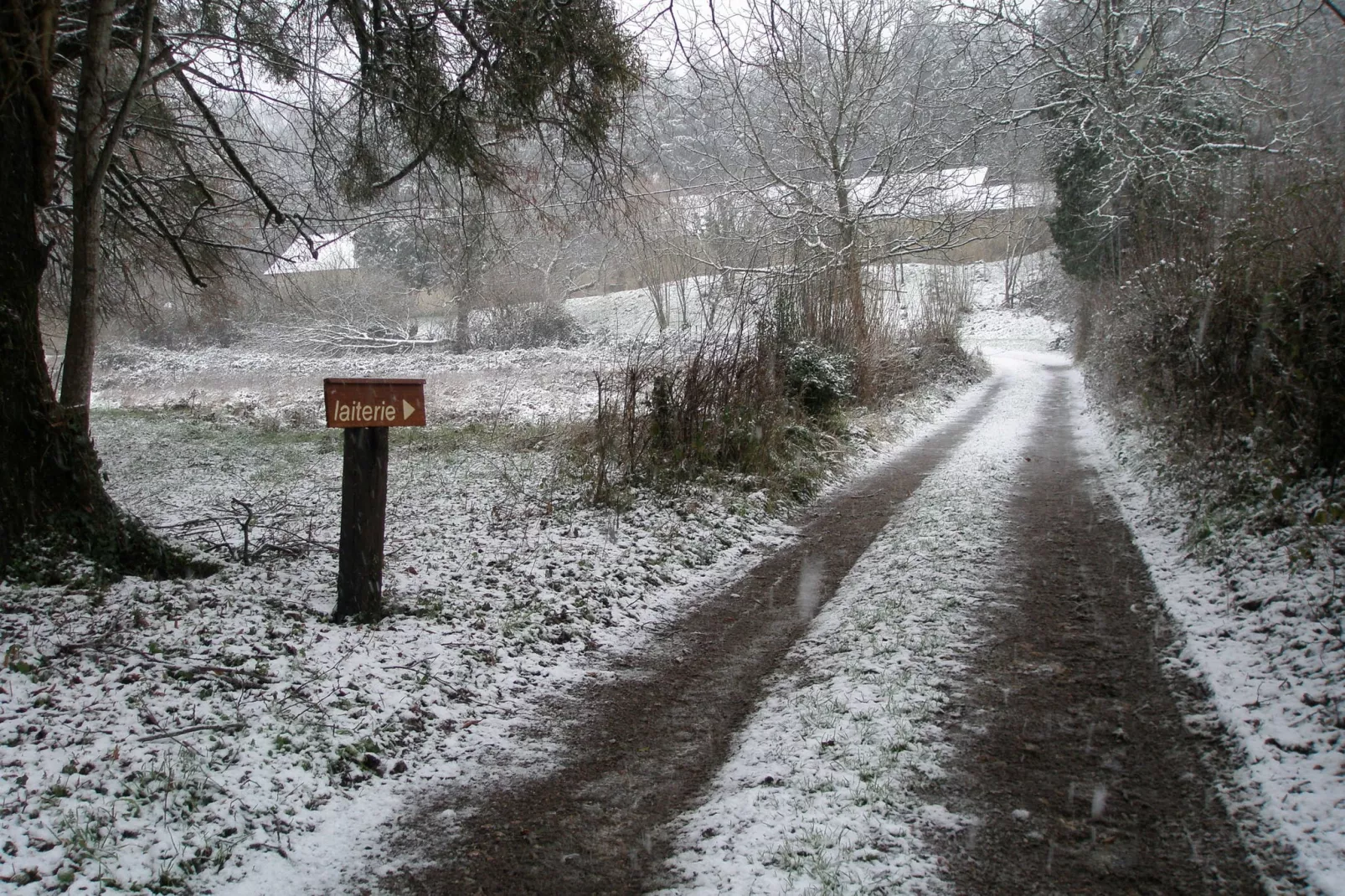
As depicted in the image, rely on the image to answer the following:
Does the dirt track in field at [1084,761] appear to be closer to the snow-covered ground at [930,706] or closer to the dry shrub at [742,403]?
the snow-covered ground at [930,706]

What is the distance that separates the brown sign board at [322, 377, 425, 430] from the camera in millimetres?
4746

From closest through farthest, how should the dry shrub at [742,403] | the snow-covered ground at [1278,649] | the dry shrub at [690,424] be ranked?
the snow-covered ground at [1278,649]
the dry shrub at [690,424]
the dry shrub at [742,403]

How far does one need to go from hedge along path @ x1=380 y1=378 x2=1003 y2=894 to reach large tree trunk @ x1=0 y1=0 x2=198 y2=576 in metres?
3.13

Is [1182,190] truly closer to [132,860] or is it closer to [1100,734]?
[1100,734]

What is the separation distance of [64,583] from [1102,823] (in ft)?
18.3

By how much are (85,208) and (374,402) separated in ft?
7.28

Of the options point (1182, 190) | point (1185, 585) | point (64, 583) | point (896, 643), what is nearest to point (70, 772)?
point (64, 583)

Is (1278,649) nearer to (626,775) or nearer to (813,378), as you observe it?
(626,775)

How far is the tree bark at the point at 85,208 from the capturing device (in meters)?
4.91

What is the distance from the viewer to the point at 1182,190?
12914 mm

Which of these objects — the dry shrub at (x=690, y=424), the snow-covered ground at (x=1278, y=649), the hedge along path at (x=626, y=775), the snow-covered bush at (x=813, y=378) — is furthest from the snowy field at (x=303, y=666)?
the snow-covered bush at (x=813, y=378)

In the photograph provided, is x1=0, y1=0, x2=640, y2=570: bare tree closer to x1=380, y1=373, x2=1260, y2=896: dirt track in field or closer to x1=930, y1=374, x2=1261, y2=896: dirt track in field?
x1=380, y1=373, x2=1260, y2=896: dirt track in field

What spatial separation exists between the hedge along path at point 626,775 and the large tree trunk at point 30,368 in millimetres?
3126

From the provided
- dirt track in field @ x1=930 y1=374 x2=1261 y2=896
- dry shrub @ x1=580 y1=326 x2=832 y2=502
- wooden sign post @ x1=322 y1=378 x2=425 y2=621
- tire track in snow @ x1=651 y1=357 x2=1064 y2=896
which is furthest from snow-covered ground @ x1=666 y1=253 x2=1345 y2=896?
wooden sign post @ x1=322 y1=378 x2=425 y2=621
